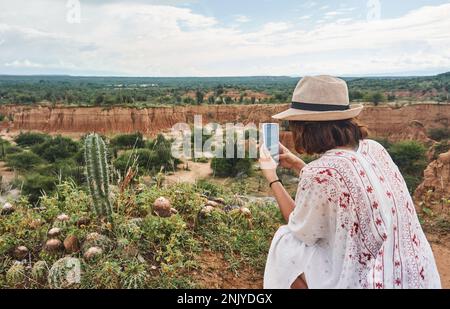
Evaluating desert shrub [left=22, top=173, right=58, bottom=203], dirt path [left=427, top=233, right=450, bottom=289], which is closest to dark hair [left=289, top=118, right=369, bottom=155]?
dirt path [left=427, top=233, right=450, bottom=289]

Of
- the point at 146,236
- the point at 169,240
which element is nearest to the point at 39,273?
the point at 146,236

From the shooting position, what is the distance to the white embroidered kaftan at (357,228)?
1.21m

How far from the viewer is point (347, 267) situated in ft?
4.06

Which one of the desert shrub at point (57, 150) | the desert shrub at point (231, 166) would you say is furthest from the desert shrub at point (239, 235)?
the desert shrub at point (57, 150)

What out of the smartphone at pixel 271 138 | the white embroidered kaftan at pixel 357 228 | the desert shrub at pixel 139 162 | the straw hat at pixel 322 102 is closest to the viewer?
the white embroidered kaftan at pixel 357 228

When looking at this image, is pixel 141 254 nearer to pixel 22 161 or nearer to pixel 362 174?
pixel 362 174

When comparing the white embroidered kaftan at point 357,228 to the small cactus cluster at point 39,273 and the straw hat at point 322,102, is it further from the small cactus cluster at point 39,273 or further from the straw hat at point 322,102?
the small cactus cluster at point 39,273

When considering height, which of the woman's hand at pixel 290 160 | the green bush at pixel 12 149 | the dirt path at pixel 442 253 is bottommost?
the green bush at pixel 12 149

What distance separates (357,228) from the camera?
1.21 metres

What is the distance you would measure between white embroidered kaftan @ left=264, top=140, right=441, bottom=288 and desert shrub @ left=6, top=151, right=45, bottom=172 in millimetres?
13249

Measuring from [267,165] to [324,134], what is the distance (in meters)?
0.35

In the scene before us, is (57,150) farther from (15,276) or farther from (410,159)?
(15,276)

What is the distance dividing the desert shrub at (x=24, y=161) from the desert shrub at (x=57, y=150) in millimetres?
524

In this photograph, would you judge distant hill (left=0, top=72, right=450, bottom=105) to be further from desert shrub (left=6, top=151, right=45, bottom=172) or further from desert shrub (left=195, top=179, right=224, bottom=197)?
desert shrub (left=195, top=179, right=224, bottom=197)
